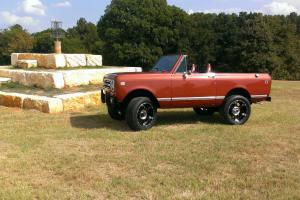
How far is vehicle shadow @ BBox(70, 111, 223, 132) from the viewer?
9.95 meters

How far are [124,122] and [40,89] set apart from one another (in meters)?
4.53

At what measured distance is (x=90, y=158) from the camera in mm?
7074

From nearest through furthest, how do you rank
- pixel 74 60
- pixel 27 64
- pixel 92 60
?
pixel 27 64 < pixel 74 60 < pixel 92 60

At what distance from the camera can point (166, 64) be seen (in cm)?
1025

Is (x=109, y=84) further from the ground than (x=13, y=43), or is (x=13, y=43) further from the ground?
(x=13, y=43)

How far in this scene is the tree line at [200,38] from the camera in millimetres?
44219

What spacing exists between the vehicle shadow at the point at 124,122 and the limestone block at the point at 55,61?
563 cm

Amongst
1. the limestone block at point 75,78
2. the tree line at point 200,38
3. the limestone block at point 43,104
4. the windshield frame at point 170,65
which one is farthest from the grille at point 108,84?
the tree line at point 200,38

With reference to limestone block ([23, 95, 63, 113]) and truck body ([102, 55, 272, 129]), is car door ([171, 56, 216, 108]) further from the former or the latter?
limestone block ([23, 95, 63, 113])

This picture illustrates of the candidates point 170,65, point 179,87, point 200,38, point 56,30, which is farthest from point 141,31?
point 179,87

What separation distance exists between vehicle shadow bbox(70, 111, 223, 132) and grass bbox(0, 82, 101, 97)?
2341 millimetres

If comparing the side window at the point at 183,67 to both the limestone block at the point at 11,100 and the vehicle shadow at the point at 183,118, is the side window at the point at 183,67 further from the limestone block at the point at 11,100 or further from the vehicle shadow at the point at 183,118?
the limestone block at the point at 11,100

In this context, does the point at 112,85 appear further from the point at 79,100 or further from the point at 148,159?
the point at 79,100

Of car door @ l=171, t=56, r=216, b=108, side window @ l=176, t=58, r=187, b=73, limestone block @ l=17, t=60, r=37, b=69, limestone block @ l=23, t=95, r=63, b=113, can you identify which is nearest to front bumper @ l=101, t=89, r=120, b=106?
car door @ l=171, t=56, r=216, b=108
